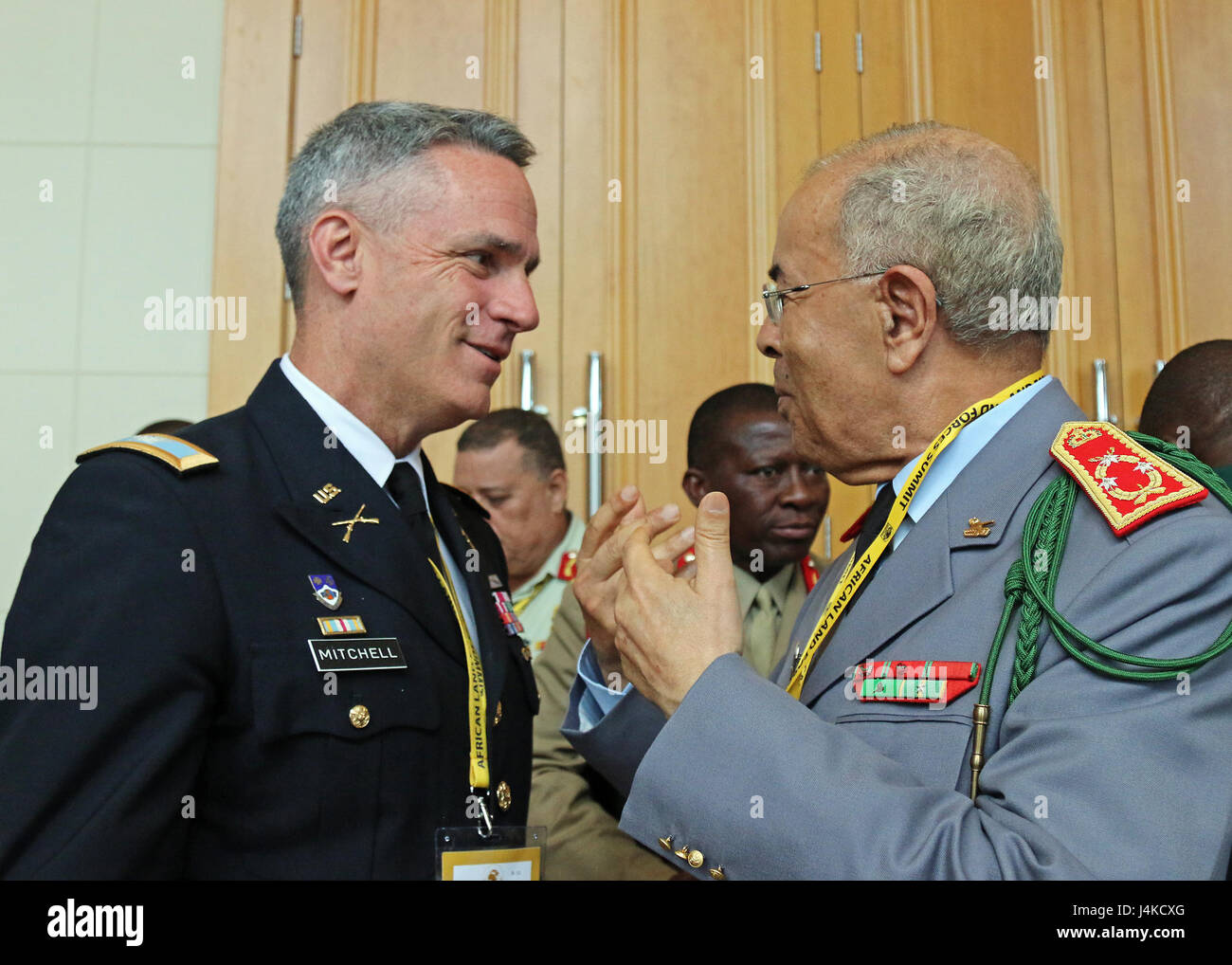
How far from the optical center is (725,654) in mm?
1263

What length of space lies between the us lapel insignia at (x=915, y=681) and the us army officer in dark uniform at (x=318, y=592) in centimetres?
51

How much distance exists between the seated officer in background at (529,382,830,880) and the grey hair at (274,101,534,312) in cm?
115

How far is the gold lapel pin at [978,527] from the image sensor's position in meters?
1.36

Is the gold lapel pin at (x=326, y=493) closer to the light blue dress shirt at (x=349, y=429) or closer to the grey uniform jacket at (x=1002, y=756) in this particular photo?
the light blue dress shirt at (x=349, y=429)

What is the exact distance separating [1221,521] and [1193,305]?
9.20 ft

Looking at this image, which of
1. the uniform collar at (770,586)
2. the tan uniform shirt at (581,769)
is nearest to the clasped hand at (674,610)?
the tan uniform shirt at (581,769)

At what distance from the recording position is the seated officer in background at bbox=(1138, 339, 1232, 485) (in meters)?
2.58

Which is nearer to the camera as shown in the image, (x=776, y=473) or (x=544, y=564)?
(x=776, y=473)

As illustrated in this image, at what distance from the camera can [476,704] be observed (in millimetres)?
1553

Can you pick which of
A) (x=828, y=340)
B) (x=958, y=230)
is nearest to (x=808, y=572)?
(x=828, y=340)

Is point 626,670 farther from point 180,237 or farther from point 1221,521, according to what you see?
point 180,237

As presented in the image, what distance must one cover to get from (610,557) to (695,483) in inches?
65.1

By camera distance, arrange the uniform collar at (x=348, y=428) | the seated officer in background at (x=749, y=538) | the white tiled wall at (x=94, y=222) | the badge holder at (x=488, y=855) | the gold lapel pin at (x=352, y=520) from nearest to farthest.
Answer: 1. the badge holder at (x=488, y=855)
2. the gold lapel pin at (x=352, y=520)
3. the uniform collar at (x=348, y=428)
4. the seated officer in background at (x=749, y=538)
5. the white tiled wall at (x=94, y=222)
